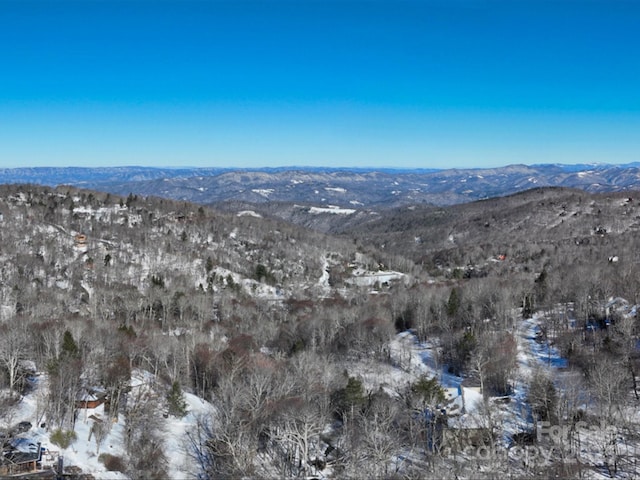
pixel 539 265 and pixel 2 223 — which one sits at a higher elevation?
pixel 2 223

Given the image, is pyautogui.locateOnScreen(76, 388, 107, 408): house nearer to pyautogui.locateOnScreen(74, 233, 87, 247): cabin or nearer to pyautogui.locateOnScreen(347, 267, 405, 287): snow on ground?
pyautogui.locateOnScreen(347, 267, 405, 287): snow on ground

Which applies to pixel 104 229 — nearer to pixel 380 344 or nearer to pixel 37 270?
pixel 37 270

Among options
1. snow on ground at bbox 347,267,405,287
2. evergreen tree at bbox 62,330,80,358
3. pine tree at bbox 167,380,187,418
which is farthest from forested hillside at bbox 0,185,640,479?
snow on ground at bbox 347,267,405,287

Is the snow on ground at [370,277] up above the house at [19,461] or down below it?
below

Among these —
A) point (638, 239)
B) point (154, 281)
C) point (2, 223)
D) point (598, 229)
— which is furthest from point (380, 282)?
point (598, 229)

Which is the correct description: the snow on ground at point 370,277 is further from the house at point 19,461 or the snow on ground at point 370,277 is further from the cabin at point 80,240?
the house at point 19,461

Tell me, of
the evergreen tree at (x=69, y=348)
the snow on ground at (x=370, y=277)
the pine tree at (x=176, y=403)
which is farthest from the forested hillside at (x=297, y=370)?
the snow on ground at (x=370, y=277)

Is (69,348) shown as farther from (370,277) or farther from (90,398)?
(370,277)

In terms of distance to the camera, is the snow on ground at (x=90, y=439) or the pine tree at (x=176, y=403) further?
the pine tree at (x=176, y=403)

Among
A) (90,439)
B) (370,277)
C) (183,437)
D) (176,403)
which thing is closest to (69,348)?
(90,439)
